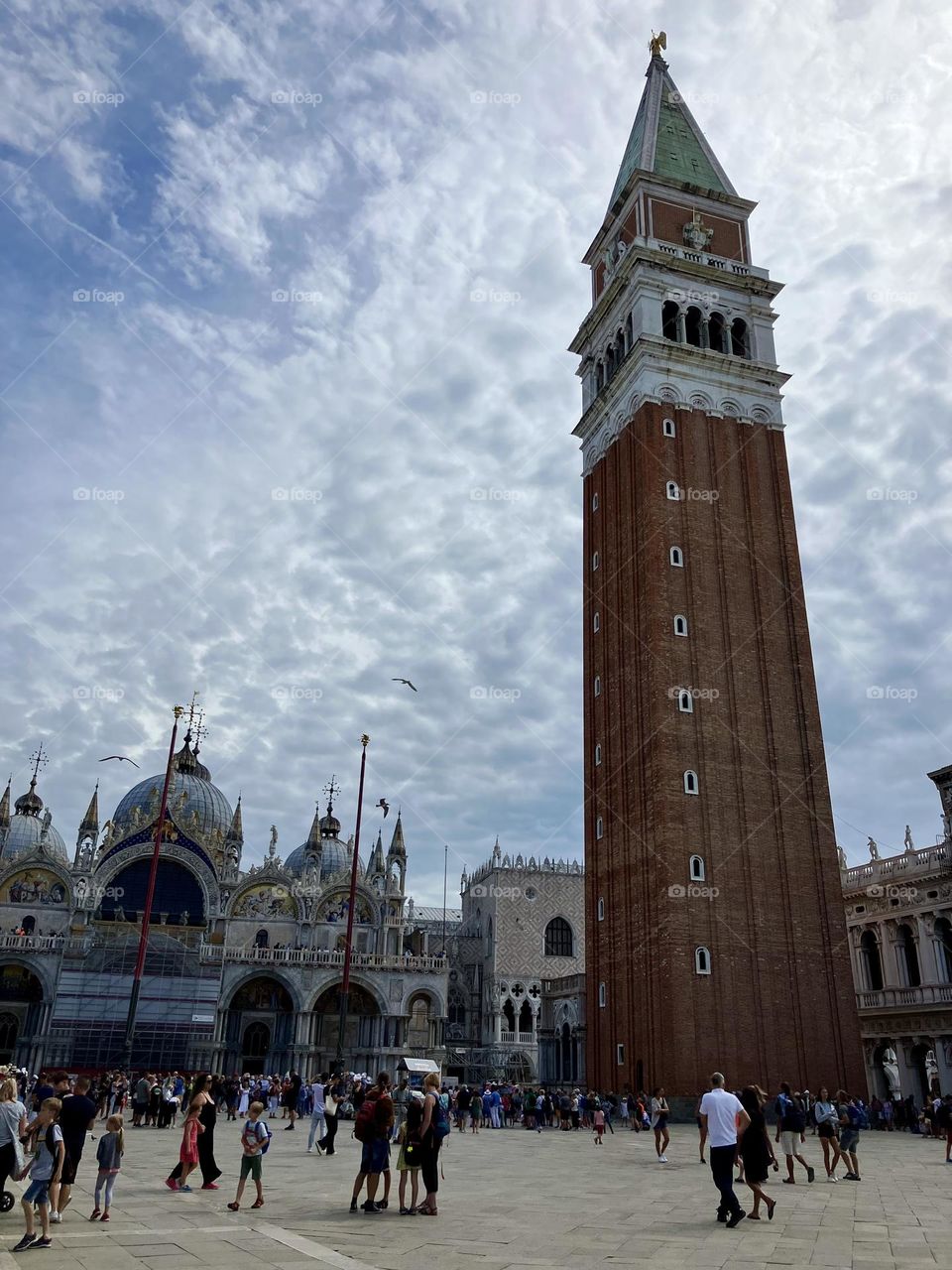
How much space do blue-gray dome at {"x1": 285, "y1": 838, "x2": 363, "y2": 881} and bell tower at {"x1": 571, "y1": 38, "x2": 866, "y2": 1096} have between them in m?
25.8

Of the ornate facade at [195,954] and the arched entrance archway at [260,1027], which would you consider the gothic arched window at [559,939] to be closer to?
the ornate facade at [195,954]

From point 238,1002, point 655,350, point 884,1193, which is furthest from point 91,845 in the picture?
point 884,1193

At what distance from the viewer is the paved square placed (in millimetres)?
8992

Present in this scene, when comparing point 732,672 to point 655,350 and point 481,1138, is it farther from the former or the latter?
point 481,1138

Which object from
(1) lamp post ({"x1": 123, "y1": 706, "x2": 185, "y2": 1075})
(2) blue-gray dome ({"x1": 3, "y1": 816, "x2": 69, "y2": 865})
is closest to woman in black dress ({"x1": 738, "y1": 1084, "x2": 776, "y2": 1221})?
(1) lamp post ({"x1": 123, "y1": 706, "x2": 185, "y2": 1075})

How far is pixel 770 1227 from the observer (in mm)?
10883

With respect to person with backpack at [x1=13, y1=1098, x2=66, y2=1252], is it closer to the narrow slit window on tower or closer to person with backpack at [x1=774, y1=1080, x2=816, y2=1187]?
person with backpack at [x1=774, y1=1080, x2=816, y2=1187]

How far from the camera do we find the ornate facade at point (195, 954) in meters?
45.1

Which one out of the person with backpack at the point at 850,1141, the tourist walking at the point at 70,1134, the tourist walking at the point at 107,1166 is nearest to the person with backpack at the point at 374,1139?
the tourist walking at the point at 107,1166

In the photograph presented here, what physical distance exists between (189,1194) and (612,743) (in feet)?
91.4

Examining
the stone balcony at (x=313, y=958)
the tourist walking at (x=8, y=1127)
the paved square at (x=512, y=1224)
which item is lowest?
the paved square at (x=512, y=1224)

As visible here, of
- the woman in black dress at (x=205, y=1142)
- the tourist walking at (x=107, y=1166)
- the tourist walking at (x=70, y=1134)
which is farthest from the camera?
the woman in black dress at (x=205, y=1142)

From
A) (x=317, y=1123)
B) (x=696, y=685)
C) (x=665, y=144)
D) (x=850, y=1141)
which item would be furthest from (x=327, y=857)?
(x=850, y=1141)

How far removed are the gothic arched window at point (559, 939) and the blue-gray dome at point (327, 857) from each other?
43.4 ft
